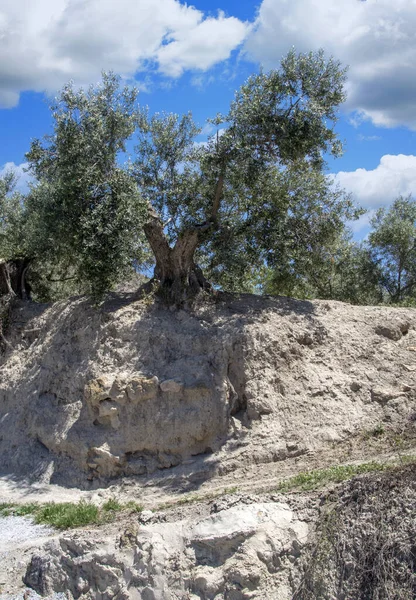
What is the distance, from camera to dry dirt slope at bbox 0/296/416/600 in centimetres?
1192

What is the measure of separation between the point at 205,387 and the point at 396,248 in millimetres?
9915

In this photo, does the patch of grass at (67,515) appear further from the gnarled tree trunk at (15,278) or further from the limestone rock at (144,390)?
the gnarled tree trunk at (15,278)

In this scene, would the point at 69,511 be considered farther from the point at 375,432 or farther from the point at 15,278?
the point at 15,278

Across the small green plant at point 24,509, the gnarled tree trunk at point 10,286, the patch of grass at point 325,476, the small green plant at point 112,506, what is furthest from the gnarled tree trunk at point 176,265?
the patch of grass at point 325,476

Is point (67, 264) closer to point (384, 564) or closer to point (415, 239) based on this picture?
point (415, 239)

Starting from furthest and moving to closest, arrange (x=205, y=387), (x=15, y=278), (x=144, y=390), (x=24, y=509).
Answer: (x=15, y=278), (x=144, y=390), (x=205, y=387), (x=24, y=509)

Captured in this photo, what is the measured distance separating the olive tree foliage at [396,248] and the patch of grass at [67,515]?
12.5m

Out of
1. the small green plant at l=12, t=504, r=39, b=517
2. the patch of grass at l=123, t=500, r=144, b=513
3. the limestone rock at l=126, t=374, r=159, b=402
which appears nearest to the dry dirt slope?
the limestone rock at l=126, t=374, r=159, b=402

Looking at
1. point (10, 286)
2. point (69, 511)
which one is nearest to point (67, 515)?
point (69, 511)

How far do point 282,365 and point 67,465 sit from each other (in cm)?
479

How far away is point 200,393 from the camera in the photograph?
12445 millimetres

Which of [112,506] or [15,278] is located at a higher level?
[15,278]

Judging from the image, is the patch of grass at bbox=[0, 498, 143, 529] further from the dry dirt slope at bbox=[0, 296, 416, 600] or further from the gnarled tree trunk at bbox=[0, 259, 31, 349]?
the gnarled tree trunk at bbox=[0, 259, 31, 349]

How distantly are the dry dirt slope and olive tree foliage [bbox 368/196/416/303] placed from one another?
5.83 meters
